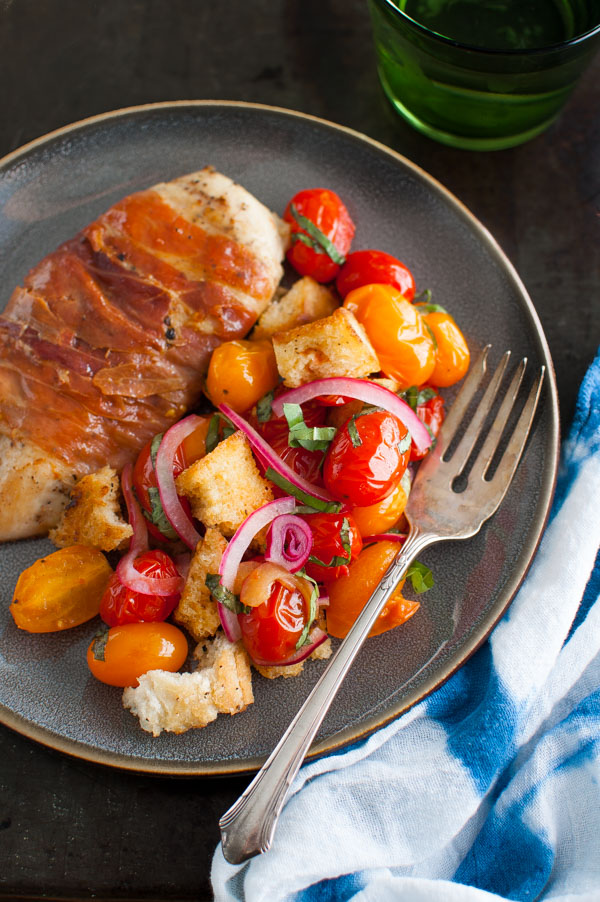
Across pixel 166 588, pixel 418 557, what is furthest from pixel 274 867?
pixel 418 557

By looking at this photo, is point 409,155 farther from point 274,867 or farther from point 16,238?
point 274,867

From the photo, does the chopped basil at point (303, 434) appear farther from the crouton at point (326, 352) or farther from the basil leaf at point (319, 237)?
the basil leaf at point (319, 237)

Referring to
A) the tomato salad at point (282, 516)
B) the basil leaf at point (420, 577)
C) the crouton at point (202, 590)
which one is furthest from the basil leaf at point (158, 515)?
the basil leaf at point (420, 577)

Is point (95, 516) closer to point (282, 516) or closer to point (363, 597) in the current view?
point (282, 516)

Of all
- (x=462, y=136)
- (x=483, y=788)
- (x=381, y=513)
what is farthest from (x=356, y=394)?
(x=462, y=136)

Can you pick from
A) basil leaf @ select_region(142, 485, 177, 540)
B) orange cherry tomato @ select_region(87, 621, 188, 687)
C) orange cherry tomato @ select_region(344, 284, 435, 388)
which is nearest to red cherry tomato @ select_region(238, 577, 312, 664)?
orange cherry tomato @ select_region(87, 621, 188, 687)
